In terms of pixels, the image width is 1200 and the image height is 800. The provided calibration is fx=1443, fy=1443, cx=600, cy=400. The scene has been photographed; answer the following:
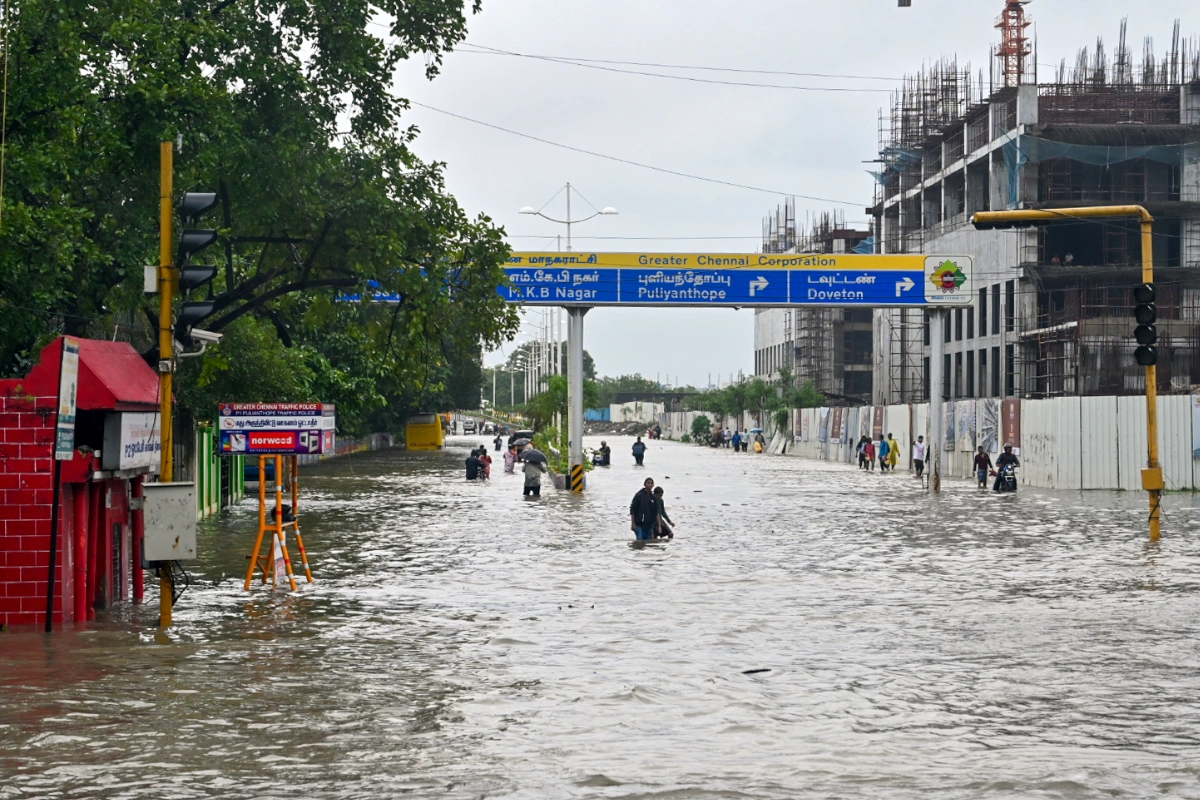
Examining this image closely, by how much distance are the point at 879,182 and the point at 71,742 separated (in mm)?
86594

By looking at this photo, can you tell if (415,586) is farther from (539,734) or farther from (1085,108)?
(1085,108)

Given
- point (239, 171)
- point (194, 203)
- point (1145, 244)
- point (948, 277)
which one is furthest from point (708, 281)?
point (194, 203)

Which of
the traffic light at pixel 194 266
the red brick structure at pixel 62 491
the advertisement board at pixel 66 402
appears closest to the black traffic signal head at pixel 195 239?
the traffic light at pixel 194 266

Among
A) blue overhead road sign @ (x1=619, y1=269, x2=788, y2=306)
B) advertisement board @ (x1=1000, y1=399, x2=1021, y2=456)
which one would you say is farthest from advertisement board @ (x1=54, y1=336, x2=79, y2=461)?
advertisement board @ (x1=1000, y1=399, x2=1021, y2=456)

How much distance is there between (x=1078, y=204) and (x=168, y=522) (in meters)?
63.8

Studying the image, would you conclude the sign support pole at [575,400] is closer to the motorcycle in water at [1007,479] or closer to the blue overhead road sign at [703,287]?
the blue overhead road sign at [703,287]

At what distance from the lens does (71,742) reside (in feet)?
31.1

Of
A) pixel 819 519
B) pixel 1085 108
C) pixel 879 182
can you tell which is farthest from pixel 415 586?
pixel 879 182

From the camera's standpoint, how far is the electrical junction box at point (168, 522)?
14695 mm

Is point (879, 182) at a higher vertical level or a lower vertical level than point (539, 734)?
higher

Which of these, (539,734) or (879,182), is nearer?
(539,734)

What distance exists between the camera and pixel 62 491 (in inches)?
597

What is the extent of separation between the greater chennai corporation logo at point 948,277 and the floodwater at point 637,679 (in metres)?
20.8

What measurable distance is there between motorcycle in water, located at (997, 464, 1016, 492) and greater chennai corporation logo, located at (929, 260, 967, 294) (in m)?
6.03
